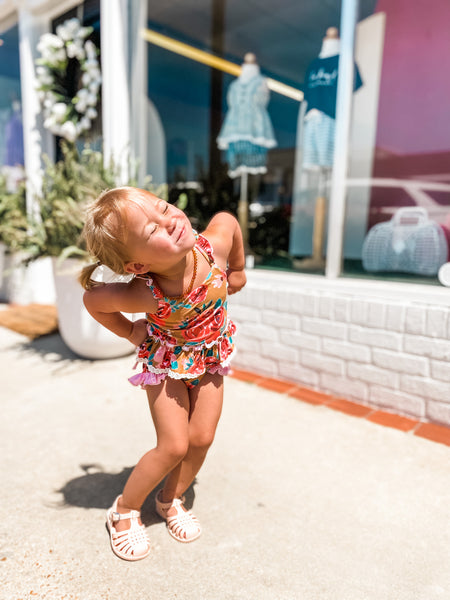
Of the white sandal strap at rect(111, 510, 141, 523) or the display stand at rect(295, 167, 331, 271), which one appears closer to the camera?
the white sandal strap at rect(111, 510, 141, 523)

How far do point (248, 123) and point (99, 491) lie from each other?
359 cm

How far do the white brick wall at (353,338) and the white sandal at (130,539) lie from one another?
182 centimetres

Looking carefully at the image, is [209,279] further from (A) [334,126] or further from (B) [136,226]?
(A) [334,126]

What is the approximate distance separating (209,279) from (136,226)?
343 mm

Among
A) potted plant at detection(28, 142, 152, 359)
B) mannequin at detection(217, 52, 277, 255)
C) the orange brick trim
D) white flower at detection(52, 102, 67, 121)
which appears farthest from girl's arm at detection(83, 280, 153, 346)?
white flower at detection(52, 102, 67, 121)

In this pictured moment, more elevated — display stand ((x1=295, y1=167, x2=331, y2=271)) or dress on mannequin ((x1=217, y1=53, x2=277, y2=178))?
dress on mannequin ((x1=217, y1=53, x2=277, y2=178))

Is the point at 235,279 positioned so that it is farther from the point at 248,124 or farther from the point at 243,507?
the point at 248,124

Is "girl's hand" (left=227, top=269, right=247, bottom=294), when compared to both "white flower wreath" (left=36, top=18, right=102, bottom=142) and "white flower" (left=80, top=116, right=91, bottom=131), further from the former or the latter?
"white flower" (left=80, top=116, right=91, bottom=131)

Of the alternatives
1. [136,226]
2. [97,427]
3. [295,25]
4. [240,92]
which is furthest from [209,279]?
[295,25]

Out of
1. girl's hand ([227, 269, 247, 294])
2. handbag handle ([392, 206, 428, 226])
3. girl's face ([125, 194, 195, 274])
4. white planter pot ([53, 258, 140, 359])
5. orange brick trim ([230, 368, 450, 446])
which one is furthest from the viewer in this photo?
white planter pot ([53, 258, 140, 359])

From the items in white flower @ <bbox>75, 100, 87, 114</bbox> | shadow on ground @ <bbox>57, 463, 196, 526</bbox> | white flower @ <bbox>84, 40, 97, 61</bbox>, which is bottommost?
shadow on ground @ <bbox>57, 463, 196, 526</bbox>

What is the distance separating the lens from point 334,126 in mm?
3387

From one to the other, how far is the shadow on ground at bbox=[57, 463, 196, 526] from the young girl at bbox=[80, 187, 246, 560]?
0.12 m

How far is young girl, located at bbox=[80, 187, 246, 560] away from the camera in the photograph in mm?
1356
